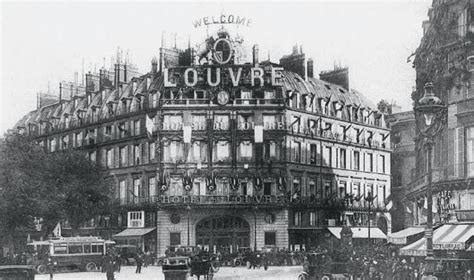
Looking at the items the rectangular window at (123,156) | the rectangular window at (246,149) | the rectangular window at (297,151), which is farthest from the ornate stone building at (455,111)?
the rectangular window at (123,156)

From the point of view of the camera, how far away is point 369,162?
6750cm

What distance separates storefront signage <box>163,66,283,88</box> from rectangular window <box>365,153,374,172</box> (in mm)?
14434

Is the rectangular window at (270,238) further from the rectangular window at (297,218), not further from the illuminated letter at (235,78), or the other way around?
the illuminated letter at (235,78)

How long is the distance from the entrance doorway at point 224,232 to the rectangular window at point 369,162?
1543 cm

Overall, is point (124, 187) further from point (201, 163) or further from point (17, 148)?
point (17, 148)

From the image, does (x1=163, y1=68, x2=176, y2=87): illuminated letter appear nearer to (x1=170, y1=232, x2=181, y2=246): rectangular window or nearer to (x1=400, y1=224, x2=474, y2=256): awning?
(x1=170, y1=232, x2=181, y2=246): rectangular window

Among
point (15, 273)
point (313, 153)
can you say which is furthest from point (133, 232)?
point (15, 273)

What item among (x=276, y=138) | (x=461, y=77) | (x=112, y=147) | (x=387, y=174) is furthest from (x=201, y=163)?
(x=461, y=77)

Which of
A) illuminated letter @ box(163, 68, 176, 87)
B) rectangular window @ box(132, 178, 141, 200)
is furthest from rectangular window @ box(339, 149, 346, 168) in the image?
rectangular window @ box(132, 178, 141, 200)

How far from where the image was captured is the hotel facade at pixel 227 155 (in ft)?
188

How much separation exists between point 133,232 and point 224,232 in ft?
24.9

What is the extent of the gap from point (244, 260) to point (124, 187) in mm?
19142

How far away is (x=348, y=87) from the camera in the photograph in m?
69.6

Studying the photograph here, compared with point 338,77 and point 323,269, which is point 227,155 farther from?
point 323,269
